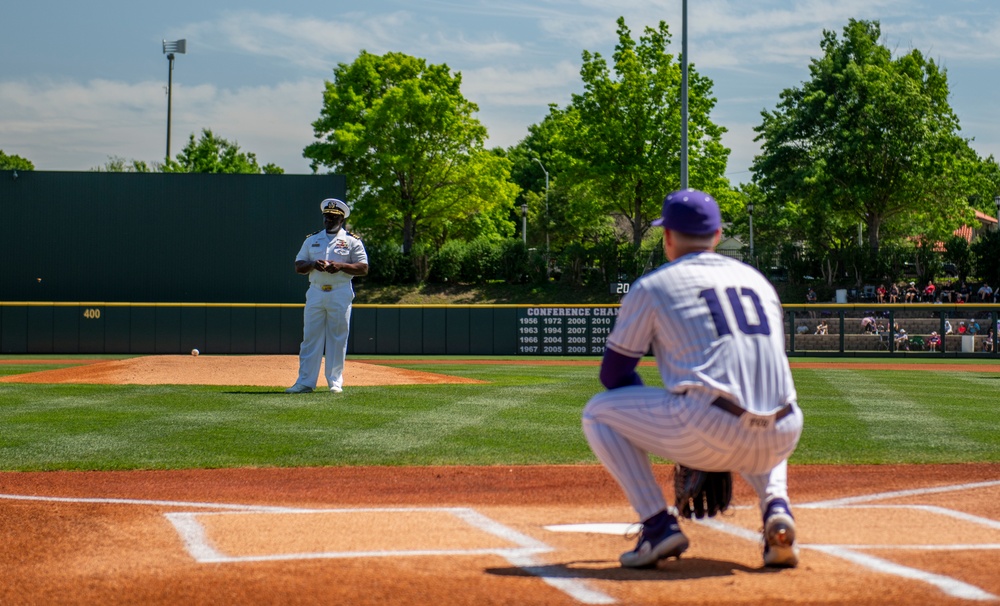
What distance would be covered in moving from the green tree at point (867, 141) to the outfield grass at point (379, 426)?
98.0ft

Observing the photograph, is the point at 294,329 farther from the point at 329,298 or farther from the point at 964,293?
the point at 964,293

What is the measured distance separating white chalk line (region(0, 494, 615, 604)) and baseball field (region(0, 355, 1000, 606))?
0.02 meters

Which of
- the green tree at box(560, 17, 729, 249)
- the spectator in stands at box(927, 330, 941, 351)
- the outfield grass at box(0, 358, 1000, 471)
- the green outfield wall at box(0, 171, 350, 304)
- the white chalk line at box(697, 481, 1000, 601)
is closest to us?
the white chalk line at box(697, 481, 1000, 601)

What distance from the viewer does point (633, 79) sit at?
135 ft

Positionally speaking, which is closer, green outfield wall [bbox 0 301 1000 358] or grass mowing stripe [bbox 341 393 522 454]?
grass mowing stripe [bbox 341 393 522 454]

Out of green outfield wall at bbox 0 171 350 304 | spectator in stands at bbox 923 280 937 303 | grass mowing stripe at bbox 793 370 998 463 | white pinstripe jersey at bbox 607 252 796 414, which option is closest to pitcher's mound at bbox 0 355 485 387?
grass mowing stripe at bbox 793 370 998 463

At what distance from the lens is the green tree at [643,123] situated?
40969 millimetres

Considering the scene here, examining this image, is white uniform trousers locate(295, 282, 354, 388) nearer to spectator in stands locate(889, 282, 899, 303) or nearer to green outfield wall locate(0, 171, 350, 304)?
green outfield wall locate(0, 171, 350, 304)

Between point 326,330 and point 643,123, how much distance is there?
31.2 m

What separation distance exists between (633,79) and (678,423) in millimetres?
38988

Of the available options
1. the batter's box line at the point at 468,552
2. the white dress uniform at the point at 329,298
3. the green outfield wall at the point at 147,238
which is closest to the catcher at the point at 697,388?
the batter's box line at the point at 468,552

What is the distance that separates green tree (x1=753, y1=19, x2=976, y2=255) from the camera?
41531 mm

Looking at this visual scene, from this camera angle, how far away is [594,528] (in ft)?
15.7

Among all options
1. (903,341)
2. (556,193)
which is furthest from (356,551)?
(556,193)
